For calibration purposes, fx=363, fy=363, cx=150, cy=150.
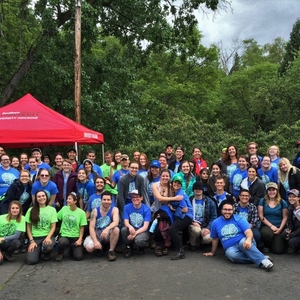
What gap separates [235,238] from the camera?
234 inches

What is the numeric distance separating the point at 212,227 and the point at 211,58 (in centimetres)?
2321

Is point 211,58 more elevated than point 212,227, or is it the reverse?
point 211,58

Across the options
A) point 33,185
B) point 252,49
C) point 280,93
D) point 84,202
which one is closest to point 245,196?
point 84,202

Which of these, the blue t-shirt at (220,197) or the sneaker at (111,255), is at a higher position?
the blue t-shirt at (220,197)

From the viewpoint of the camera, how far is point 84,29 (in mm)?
13242

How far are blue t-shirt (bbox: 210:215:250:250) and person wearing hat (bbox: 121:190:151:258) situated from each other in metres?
1.18

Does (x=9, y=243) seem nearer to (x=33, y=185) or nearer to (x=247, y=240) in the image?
(x=33, y=185)

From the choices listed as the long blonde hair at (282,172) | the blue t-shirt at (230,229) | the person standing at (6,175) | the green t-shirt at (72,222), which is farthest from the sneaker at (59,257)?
the long blonde hair at (282,172)

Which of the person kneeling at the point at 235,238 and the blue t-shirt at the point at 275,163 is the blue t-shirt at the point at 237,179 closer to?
the blue t-shirt at the point at 275,163

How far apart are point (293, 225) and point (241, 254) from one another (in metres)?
1.28

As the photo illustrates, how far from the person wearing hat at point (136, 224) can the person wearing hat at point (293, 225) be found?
95.3 inches

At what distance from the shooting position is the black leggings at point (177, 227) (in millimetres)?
6320

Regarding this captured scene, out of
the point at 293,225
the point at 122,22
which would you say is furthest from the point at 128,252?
the point at 122,22

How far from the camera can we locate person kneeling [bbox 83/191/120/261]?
625 cm
